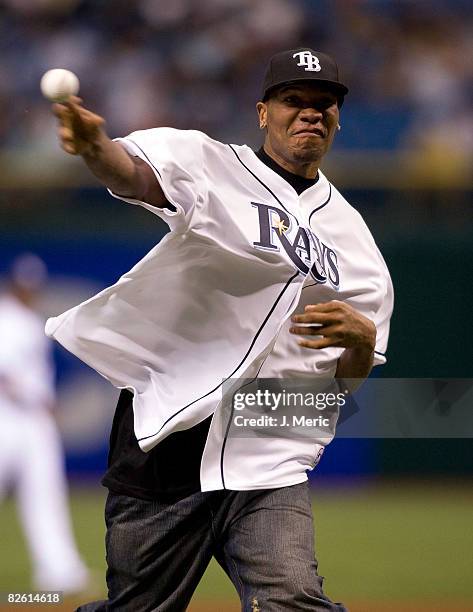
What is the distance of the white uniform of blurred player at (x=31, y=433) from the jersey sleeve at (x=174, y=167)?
13.9 ft

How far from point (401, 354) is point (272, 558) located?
655 centimetres

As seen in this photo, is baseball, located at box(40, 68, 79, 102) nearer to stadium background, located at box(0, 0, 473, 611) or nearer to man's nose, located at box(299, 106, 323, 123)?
man's nose, located at box(299, 106, 323, 123)

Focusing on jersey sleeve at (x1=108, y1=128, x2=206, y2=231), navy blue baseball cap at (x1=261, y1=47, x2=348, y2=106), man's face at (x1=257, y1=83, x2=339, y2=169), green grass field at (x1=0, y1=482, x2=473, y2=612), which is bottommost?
green grass field at (x1=0, y1=482, x2=473, y2=612)

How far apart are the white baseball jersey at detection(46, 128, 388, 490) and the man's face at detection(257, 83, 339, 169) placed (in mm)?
104

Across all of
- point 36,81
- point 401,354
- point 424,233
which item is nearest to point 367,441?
point 401,354

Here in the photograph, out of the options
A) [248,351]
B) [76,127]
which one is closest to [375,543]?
[248,351]

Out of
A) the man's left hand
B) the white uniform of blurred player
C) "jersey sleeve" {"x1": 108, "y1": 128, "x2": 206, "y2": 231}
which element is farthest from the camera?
the white uniform of blurred player

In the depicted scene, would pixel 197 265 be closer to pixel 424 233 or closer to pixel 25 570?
pixel 25 570

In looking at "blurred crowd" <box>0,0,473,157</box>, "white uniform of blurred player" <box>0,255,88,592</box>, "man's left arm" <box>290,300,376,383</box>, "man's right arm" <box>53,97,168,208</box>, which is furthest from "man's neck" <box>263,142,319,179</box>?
"blurred crowd" <box>0,0,473,157</box>

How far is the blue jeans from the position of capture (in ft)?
10.2

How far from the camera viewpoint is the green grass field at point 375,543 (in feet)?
22.5

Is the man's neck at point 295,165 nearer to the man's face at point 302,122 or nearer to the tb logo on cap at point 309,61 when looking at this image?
the man's face at point 302,122

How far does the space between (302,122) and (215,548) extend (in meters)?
1.33

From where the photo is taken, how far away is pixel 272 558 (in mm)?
3107
